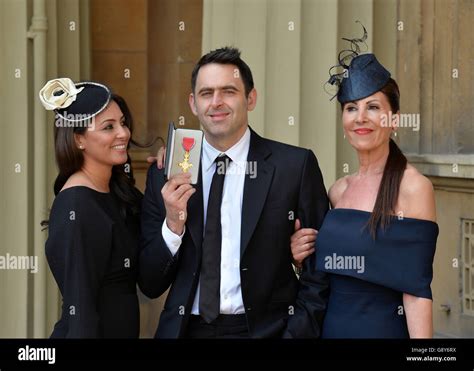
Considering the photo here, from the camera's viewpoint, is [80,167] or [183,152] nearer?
[183,152]

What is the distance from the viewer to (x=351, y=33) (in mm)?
6812

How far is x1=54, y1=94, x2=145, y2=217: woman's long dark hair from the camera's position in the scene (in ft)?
15.7

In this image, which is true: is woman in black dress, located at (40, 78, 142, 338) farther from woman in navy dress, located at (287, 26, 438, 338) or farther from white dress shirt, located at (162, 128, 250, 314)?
woman in navy dress, located at (287, 26, 438, 338)

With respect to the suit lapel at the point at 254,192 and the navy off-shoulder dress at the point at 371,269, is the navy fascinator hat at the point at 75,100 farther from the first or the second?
the navy off-shoulder dress at the point at 371,269

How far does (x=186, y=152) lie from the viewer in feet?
15.0

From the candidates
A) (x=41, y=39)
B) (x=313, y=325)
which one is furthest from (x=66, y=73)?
(x=313, y=325)

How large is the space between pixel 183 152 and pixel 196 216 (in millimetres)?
321

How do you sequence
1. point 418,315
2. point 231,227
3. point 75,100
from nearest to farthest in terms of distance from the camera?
point 418,315 < point 231,227 < point 75,100

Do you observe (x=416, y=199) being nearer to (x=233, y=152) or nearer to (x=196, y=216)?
(x=233, y=152)

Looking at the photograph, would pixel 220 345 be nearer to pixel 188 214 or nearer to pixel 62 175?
pixel 188 214

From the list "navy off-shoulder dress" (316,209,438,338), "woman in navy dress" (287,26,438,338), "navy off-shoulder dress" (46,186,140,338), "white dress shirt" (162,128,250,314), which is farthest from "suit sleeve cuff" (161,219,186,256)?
"navy off-shoulder dress" (316,209,438,338)

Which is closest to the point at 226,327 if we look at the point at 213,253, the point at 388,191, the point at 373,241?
the point at 213,253

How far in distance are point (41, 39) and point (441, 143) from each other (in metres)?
2.85

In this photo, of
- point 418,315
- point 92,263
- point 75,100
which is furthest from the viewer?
point 75,100
